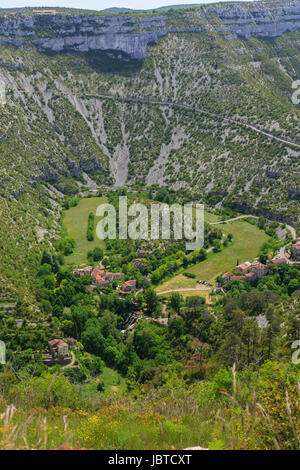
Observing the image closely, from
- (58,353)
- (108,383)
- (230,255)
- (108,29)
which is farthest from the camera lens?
(108,29)

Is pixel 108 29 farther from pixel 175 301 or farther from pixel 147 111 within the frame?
pixel 175 301

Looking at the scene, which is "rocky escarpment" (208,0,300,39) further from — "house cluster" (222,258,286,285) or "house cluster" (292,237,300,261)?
"house cluster" (222,258,286,285)

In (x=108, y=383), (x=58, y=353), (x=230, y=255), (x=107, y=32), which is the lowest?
(x=108, y=383)

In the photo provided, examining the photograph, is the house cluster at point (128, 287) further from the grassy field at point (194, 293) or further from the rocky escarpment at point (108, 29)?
the rocky escarpment at point (108, 29)

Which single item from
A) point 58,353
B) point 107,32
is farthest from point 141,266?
point 107,32

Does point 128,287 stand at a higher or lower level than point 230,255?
lower

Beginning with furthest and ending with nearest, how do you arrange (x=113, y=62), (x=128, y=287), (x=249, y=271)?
(x=113, y=62), (x=249, y=271), (x=128, y=287)
